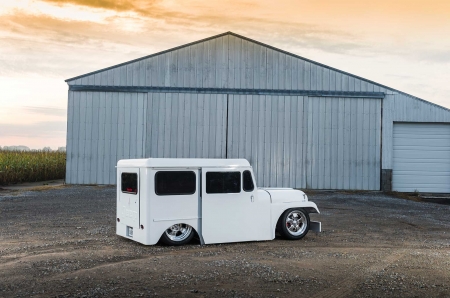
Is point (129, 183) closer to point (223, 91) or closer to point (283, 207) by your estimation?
point (283, 207)

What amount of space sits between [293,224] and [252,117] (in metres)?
14.8

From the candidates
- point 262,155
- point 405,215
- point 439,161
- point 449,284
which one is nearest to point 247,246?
point 449,284

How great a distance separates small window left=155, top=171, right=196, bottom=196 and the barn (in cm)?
1522

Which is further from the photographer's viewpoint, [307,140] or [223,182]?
[307,140]

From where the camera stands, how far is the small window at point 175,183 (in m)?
10.6

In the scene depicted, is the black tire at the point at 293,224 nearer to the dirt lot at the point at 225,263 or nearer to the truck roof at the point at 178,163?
the dirt lot at the point at 225,263

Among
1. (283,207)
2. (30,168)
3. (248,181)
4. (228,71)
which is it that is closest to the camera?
(248,181)

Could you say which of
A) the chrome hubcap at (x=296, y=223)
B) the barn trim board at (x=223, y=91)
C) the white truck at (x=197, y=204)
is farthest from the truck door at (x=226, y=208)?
the barn trim board at (x=223, y=91)

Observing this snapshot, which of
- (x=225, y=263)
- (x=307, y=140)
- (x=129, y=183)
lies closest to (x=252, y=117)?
(x=307, y=140)

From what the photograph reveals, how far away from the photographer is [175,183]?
10789 mm

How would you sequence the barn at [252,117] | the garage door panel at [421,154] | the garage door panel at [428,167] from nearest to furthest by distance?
the barn at [252,117], the garage door panel at [421,154], the garage door panel at [428,167]

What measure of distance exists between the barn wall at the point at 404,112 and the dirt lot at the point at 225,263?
11719mm

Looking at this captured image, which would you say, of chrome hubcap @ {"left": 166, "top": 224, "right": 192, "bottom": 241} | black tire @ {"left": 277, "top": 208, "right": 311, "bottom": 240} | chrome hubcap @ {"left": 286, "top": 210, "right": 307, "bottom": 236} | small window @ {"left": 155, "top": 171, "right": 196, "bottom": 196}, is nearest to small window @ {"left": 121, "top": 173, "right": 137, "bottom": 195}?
small window @ {"left": 155, "top": 171, "right": 196, "bottom": 196}

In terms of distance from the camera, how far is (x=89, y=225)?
1390 cm
